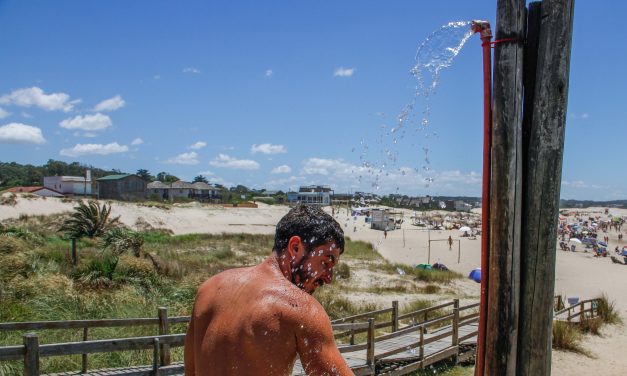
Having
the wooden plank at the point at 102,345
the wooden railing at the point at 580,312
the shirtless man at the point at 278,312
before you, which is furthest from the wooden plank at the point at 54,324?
the wooden railing at the point at 580,312

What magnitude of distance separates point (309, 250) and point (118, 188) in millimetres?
71340

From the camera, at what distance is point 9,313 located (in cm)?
866

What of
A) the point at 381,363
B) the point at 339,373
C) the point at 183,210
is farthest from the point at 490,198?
the point at 183,210

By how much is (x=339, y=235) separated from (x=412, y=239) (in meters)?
57.0

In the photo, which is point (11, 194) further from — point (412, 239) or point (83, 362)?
point (83, 362)

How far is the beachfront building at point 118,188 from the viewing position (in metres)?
68.4

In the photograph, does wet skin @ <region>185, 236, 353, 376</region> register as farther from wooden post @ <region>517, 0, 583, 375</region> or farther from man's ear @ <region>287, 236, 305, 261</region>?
wooden post @ <region>517, 0, 583, 375</region>

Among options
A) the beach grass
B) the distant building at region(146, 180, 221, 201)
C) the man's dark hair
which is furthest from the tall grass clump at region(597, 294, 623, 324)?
the distant building at region(146, 180, 221, 201)

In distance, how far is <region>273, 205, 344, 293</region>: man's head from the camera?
204 centimetres

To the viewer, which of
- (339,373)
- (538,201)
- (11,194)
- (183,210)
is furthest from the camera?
(183,210)

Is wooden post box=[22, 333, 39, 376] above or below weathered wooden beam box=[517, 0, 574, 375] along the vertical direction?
below

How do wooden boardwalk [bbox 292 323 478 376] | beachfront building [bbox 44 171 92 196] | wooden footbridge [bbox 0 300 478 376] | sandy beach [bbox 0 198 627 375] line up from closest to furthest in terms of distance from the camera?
1. wooden footbridge [bbox 0 300 478 376]
2. wooden boardwalk [bbox 292 323 478 376]
3. sandy beach [bbox 0 198 627 375]
4. beachfront building [bbox 44 171 92 196]

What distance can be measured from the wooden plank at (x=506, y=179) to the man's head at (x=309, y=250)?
0.85 meters

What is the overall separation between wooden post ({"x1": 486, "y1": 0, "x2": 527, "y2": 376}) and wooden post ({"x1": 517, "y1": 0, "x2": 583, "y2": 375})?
0.14 feet
